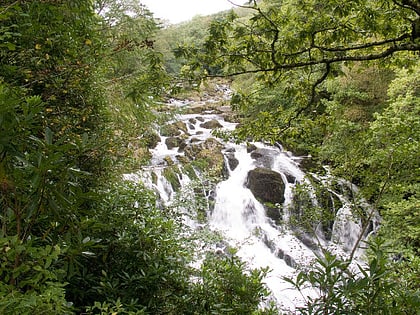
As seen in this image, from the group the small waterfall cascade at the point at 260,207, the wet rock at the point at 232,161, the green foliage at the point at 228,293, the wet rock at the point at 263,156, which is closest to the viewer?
the green foliage at the point at 228,293

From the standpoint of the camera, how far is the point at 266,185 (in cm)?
959

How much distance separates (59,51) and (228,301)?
269cm

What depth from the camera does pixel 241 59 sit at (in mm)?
3342

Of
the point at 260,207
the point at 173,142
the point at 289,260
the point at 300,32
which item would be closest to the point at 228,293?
the point at 300,32

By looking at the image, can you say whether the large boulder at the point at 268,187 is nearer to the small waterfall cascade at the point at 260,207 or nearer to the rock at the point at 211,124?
the small waterfall cascade at the point at 260,207

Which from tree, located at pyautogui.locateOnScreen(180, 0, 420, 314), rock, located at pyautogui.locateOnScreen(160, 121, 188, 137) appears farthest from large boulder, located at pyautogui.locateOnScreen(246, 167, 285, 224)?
Answer: rock, located at pyautogui.locateOnScreen(160, 121, 188, 137)

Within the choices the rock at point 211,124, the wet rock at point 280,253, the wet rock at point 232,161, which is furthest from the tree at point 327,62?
the rock at point 211,124

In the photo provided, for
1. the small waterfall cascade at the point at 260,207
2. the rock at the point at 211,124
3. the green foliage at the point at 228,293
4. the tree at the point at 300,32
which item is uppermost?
the tree at the point at 300,32

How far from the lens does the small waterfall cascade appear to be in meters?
7.02

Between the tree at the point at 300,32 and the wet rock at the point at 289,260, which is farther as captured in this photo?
the wet rock at the point at 289,260

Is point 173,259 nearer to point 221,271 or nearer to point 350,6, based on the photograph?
point 221,271

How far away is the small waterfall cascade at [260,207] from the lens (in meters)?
7.02

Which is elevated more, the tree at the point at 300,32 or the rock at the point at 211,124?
the tree at the point at 300,32

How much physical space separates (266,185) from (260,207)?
82 cm
